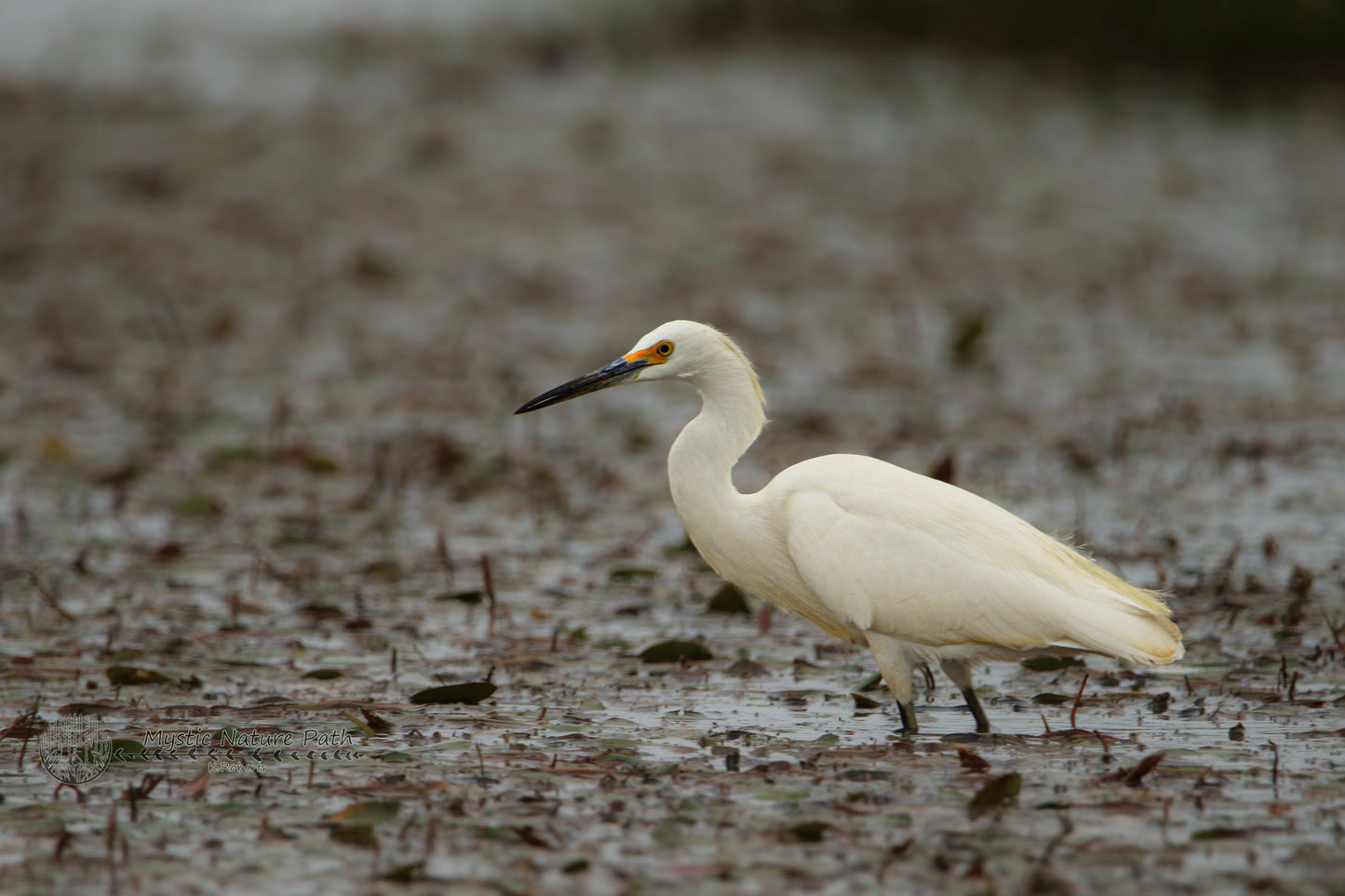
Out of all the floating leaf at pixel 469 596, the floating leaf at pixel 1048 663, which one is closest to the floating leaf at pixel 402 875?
the floating leaf at pixel 1048 663

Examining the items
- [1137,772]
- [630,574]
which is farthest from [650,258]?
[1137,772]

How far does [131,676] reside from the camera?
5.63 m

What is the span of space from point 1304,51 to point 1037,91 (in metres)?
3.40

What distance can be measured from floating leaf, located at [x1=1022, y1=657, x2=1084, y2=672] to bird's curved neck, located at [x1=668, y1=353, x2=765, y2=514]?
1.30 m

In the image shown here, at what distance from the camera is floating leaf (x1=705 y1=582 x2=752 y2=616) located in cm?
670

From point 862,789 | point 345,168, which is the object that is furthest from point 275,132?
point 862,789

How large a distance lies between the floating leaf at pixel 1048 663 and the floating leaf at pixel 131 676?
295cm

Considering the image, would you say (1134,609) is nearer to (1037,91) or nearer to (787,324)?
(787,324)

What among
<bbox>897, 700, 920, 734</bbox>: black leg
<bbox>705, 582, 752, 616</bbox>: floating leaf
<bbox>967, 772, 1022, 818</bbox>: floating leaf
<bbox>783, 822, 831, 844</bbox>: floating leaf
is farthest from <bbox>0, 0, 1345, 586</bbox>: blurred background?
<bbox>783, 822, 831, 844</bbox>: floating leaf

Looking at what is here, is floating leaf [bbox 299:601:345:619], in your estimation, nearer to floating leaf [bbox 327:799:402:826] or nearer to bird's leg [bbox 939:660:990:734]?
floating leaf [bbox 327:799:402:826]

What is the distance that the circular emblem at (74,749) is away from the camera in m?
4.67

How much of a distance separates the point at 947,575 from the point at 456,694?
5.21 ft

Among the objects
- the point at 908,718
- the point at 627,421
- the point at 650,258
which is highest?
the point at 650,258

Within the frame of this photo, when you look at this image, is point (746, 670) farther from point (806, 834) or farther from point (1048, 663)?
point (806, 834)
